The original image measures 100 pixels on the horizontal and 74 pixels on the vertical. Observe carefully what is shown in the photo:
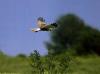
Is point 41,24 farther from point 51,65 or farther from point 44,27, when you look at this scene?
point 51,65

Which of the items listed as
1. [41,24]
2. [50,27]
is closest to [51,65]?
[41,24]

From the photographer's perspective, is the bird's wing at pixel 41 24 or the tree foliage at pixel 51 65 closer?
the bird's wing at pixel 41 24

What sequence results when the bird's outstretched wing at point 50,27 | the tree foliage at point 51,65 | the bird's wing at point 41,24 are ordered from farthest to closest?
the tree foliage at point 51,65 < the bird's wing at point 41,24 < the bird's outstretched wing at point 50,27

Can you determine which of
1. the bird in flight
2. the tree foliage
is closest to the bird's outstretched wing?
the bird in flight

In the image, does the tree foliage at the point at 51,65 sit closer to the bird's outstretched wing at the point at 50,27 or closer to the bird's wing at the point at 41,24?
the bird's wing at the point at 41,24

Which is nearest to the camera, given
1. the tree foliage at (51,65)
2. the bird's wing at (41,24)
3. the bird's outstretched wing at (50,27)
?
the bird's outstretched wing at (50,27)

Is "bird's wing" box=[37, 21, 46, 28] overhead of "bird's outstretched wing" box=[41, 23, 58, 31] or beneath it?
overhead

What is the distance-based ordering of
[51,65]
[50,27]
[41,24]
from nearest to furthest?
[50,27], [41,24], [51,65]

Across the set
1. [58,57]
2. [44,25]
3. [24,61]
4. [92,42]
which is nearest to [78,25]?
[92,42]

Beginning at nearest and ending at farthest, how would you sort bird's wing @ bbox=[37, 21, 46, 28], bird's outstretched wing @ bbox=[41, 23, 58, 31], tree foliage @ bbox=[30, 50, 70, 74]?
bird's outstretched wing @ bbox=[41, 23, 58, 31] < bird's wing @ bbox=[37, 21, 46, 28] < tree foliage @ bbox=[30, 50, 70, 74]

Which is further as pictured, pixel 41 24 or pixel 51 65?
pixel 51 65

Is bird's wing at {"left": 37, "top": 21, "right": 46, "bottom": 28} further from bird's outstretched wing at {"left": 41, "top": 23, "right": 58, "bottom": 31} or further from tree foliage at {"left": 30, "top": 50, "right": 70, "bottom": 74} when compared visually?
tree foliage at {"left": 30, "top": 50, "right": 70, "bottom": 74}

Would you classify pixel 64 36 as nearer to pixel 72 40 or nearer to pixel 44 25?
pixel 72 40

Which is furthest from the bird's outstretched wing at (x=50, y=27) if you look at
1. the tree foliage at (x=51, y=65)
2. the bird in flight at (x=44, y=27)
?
the tree foliage at (x=51, y=65)
